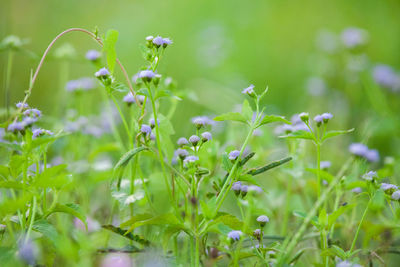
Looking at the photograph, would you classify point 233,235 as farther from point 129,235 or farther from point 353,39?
point 353,39

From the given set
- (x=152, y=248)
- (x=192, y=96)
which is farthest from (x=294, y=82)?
(x=152, y=248)

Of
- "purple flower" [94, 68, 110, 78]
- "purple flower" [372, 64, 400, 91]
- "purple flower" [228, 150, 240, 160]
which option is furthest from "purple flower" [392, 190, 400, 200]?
"purple flower" [372, 64, 400, 91]

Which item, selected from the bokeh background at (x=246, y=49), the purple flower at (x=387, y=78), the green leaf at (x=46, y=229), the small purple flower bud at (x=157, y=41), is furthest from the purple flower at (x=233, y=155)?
the purple flower at (x=387, y=78)

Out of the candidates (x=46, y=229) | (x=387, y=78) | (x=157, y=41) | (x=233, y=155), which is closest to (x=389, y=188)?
(x=233, y=155)

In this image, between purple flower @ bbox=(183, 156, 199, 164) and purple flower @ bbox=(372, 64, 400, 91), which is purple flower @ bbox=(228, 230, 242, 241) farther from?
purple flower @ bbox=(372, 64, 400, 91)

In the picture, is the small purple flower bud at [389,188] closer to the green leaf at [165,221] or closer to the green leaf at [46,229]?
the green leaf at [165,221]

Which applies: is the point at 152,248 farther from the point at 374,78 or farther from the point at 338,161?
the point at 374,78
